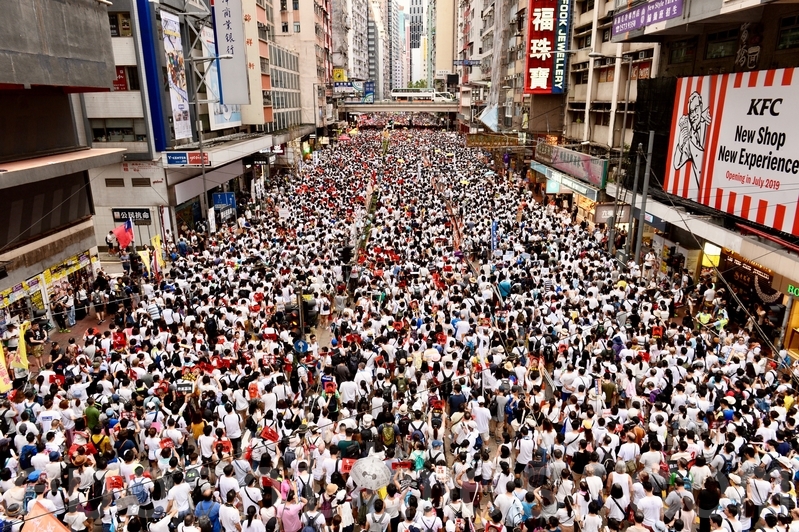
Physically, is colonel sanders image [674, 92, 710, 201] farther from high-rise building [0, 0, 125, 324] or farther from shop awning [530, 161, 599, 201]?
high-rise building [0, 0, 125, 324]

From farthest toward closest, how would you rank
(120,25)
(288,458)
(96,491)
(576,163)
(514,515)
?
(576,163) < (120,25) < (288,458) < (96,491) < (514,515)

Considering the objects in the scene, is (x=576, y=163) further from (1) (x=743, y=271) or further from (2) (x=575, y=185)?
(1) (x=743, y=271)

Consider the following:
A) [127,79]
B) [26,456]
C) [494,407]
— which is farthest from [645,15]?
[127,79]

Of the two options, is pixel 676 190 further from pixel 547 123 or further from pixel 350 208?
pixel 547 123

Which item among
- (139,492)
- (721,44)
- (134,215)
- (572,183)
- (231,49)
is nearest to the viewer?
(139,492)

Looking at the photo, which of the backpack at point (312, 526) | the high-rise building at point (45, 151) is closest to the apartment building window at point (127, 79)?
the high-rise building at point (45, 151)

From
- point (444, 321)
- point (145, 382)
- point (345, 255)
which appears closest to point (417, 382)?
point (444, 321)

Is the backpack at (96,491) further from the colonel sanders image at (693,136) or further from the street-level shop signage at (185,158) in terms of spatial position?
the street-level shop signage at (185,158)
